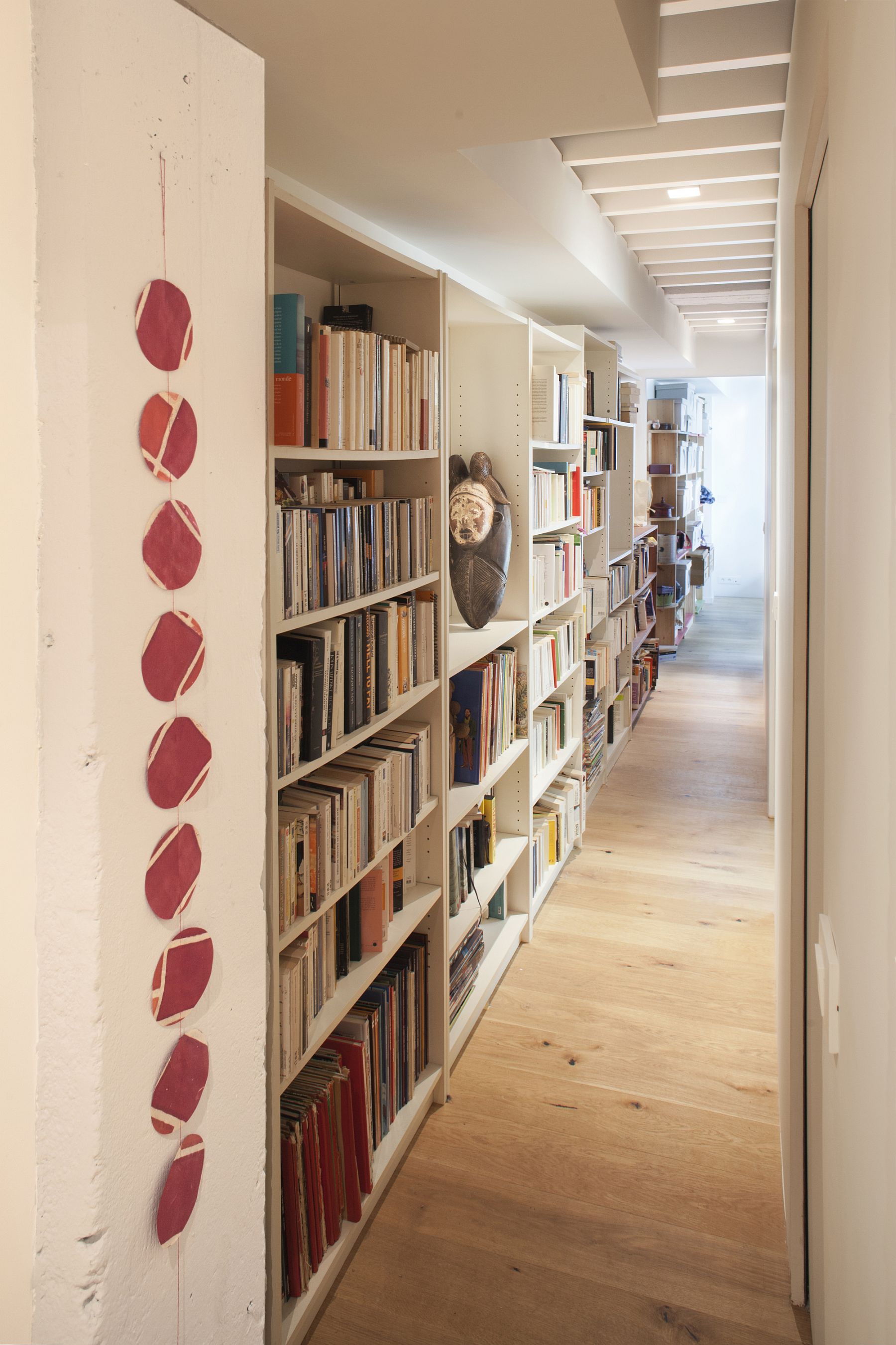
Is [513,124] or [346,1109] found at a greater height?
[513,124]

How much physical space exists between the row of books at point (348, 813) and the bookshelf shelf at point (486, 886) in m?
0.51

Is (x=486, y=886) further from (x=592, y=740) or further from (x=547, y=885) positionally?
(x=592, y=740)

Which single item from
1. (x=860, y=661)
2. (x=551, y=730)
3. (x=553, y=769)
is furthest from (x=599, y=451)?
(x=860, y=661)

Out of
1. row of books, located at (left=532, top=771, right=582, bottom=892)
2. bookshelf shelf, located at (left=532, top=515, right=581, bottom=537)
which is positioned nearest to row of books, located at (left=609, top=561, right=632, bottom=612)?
bookshelf shelf, located at (left=532, top=515, right=581, bottom=537)

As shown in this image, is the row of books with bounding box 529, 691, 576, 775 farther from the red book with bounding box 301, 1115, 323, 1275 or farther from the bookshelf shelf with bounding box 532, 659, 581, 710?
the red book with bounding box 301, 1115, 323, 1275

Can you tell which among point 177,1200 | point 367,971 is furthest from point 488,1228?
point 177,1200

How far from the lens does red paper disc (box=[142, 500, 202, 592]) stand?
120 centimetres

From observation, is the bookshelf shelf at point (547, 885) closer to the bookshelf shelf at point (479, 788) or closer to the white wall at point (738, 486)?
the bookshelf shelf at point (479, 788)

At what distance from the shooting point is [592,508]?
4977 millimetres

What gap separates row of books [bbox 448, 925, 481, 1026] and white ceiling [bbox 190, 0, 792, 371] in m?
2.01

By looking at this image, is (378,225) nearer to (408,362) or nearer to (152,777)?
(408,362)

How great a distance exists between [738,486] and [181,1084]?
44.5 ft

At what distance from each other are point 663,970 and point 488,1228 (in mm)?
1368

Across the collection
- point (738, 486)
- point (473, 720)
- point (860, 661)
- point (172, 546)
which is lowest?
point (473, 720)
